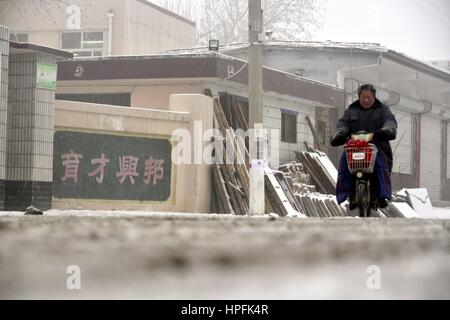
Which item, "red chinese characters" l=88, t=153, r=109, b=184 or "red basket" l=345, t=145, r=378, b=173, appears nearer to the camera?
"red basket" l=345, t=145, r=378, b=173

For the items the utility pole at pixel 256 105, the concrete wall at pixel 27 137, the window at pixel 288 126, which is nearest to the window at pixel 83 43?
the window at pixel 288 126

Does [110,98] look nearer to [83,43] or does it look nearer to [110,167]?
[110,167]

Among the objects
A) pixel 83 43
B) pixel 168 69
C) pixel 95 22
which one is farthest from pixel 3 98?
pixel 95 22

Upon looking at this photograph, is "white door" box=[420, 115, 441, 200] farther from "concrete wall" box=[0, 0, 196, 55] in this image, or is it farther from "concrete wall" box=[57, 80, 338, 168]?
"concrete wall" box=[0, 0, 196, 55]

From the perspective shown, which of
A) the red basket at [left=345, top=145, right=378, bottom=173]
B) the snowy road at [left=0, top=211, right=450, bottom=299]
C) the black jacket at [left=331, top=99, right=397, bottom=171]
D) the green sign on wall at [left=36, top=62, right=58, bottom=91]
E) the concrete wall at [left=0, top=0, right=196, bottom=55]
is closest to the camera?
the snowy road at [left=0, top=211, right=450, bottom=299]

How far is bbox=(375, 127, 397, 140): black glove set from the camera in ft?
25.6

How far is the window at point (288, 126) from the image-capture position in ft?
73.9

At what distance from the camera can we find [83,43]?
3186 centimetres

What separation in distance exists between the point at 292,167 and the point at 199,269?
20.1 metres

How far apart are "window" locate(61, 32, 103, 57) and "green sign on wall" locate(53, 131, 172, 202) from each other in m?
14.7

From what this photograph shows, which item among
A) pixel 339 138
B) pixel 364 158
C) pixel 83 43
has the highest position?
pixel 83 43

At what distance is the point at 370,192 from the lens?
8055 mm

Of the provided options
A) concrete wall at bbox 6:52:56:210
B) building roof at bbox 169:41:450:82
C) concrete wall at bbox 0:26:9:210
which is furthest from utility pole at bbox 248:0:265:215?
building roof at bbox 169:41:450:82

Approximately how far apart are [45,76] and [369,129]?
→ 25.9ft
